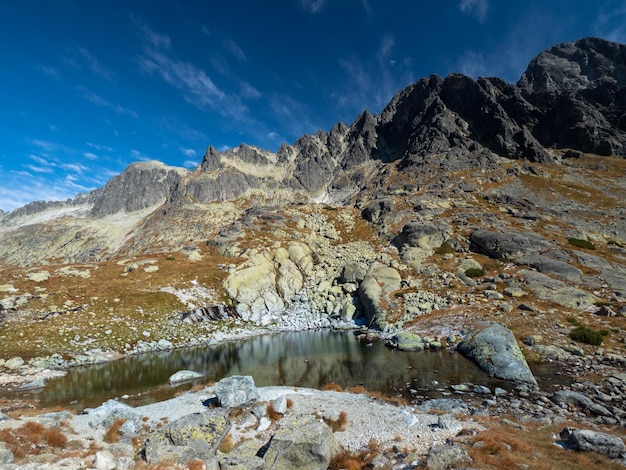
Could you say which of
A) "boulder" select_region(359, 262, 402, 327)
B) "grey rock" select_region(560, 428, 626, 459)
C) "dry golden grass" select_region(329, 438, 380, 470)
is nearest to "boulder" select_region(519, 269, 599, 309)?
"boulder" select_region(359, 262, 402, 327)

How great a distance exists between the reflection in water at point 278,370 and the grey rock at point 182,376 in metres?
0.79

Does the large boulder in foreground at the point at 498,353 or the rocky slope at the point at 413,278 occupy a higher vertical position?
the rocky slope at the point at 413,278

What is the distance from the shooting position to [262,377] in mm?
30719

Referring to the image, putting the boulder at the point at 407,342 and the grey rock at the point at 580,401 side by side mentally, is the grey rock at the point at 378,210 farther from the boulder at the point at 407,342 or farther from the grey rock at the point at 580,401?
the grey rock at the point at 580,401

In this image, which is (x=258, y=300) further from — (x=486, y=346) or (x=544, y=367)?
(x=544, y=367)

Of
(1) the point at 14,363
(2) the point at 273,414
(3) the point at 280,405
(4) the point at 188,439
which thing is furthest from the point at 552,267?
(1) the point at 14,363

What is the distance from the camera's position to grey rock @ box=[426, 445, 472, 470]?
34.4 ft

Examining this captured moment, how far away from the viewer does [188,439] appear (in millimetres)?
13148

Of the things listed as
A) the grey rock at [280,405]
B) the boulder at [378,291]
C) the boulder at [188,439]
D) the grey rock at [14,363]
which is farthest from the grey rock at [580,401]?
the grey rock at [14,363]

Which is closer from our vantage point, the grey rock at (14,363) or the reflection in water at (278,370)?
the reflection in water at (278,370)

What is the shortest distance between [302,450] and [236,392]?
870 centimetres

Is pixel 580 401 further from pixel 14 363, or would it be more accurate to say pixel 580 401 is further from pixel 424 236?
pixel 424 236

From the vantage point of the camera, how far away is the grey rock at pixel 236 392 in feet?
61.5

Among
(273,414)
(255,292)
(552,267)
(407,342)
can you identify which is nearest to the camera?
(273,414)
